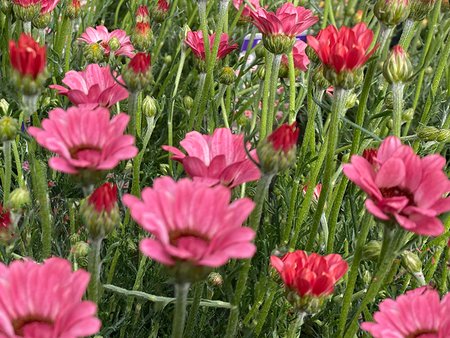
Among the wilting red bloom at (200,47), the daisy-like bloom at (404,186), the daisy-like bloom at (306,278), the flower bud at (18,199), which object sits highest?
the daisy-like bloom at (404,186)

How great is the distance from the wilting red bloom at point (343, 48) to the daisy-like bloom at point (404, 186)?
124 millimetres

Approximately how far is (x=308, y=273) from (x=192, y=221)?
0.63 ft

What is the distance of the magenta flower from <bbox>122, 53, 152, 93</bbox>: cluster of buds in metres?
0.29

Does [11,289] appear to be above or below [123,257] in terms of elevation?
above

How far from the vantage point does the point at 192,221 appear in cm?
59

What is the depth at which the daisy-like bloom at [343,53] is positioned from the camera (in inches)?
31.4

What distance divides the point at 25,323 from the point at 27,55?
0.96 feet

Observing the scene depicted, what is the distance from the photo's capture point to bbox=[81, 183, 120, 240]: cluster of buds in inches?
27.0

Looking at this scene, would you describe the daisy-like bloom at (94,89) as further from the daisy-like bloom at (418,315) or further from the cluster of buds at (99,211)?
the daisy-like bloom at (418,315)

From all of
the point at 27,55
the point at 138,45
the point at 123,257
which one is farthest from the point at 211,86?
the point at 27,55

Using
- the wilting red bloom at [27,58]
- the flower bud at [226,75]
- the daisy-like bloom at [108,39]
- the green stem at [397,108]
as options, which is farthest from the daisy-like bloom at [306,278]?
the daisy-like bloom at [108,39]

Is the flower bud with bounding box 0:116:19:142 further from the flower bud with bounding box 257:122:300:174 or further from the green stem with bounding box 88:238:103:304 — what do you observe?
the flower bud with bounding box 257:122:300:174

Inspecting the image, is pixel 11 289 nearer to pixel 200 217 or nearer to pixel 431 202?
pixel 200 217

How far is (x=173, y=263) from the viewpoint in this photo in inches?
22.0
